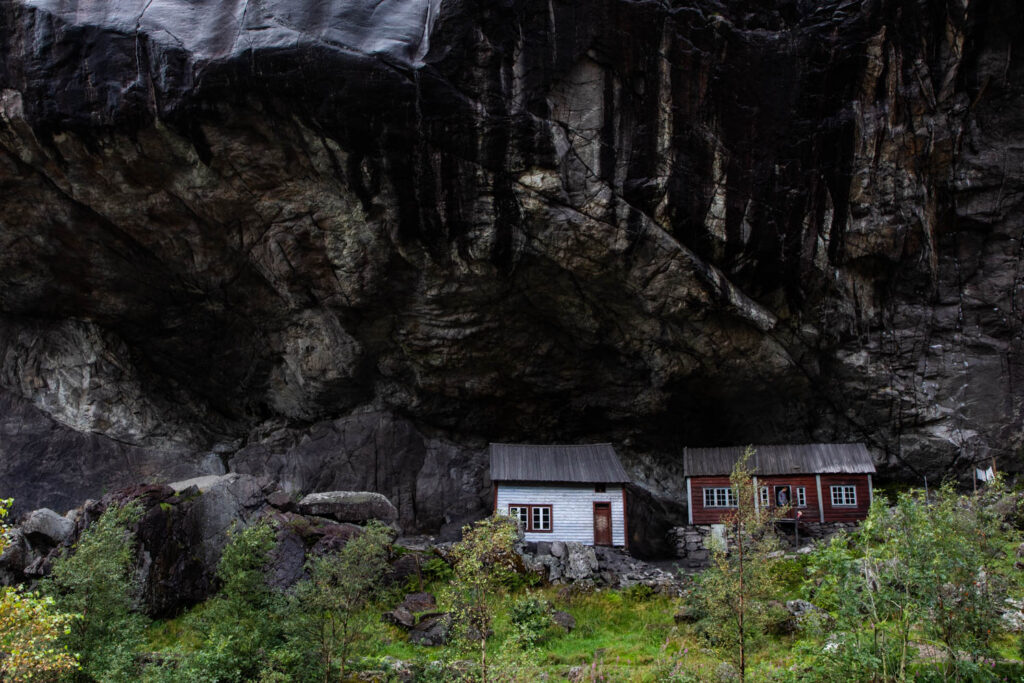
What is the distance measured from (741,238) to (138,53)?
24.6 metres

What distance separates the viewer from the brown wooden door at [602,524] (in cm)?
3058

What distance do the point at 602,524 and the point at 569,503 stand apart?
160 cm

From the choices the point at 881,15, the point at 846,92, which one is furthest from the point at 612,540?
the point at 881,15

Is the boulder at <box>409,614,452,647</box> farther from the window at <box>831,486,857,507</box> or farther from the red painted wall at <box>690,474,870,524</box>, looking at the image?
the window at <box>831,486,857,507</box>

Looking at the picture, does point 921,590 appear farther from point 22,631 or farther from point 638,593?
point 22,631

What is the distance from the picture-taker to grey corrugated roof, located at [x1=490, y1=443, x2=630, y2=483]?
102 feet

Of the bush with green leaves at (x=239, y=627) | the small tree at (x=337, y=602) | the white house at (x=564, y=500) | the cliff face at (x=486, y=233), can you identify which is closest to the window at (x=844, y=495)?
the cliff face at (x=486, y=233)

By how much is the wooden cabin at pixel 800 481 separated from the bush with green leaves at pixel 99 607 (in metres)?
23.2

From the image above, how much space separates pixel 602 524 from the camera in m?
31.0

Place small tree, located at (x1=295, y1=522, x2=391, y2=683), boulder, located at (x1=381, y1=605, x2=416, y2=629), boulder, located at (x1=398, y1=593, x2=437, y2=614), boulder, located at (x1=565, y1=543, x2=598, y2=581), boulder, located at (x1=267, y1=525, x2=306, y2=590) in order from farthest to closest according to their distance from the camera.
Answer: boulder, located at (x1=565, y1=543, x2=598, y2=581) → boulder, located at (x1=267, y1=525, x2=306, y2=590) → boulder, located at (x1=398, y1=593, x2=437, y2=614) → boulder, located at (x1=381, y1=605, x2=416, y2=629) → small tree, located at (x1=295, y1=522, x2=391, y2=683)

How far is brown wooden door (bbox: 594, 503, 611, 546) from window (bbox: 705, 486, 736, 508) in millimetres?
5449

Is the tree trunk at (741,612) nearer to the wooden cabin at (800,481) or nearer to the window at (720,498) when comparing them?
the wooden cabin at (800,481)

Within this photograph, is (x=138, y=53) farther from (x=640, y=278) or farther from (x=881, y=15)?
(x=881, y=15)

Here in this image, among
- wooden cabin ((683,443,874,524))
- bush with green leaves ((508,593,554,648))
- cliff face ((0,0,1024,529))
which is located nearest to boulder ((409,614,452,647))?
bush with green leaves ((508,593,554,648))
